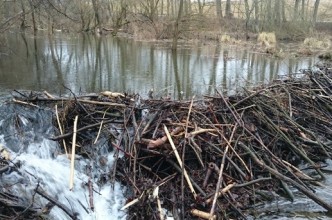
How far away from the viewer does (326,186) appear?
7.27 metres

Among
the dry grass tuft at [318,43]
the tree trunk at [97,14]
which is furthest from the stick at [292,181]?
the tree trunk at [97,14]

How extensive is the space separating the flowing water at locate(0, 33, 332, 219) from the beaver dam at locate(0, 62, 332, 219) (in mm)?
153

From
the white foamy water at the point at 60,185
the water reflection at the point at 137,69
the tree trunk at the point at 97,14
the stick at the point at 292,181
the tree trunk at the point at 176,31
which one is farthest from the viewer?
the tree trunk at the point at 97,14

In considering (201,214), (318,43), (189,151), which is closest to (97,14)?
(318,43)

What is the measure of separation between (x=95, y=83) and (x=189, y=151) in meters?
9.46

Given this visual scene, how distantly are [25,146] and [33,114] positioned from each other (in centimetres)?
100

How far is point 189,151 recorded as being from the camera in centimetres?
690

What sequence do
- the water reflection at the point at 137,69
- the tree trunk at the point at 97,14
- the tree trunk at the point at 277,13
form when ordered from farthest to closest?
the tree trunk at the point at 277,13
the tree trunk at the point at 97,14
the water reflection at the point at 137,69

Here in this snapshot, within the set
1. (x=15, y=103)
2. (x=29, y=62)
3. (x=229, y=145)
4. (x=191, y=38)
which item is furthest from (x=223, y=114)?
(x=191, y=38)

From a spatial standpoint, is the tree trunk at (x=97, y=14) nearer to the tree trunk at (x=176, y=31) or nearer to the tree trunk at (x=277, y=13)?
the tree trunk at (x=176, y=31)

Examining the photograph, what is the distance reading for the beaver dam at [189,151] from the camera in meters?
6.00

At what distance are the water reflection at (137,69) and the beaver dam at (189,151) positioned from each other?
2749 millimetres

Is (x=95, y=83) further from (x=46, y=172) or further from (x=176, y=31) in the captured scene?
(x=176, y=31)

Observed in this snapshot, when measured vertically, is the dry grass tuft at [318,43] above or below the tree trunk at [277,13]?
below
